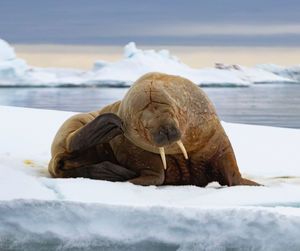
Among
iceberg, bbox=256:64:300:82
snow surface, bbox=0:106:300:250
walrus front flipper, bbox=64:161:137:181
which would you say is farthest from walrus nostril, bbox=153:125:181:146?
iceberg, bbox=256:64:300:82

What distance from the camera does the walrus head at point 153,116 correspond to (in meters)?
3.36

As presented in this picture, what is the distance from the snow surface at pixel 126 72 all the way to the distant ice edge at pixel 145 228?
2468cm

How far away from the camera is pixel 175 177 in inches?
163

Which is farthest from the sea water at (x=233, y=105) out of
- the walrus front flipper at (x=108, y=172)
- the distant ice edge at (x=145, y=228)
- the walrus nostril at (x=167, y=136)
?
the distant ice edge at (x=145, y=228)

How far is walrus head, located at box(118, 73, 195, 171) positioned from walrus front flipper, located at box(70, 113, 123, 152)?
0.25 ft

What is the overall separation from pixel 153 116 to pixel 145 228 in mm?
960

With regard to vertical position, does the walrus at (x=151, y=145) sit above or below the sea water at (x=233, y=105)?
above

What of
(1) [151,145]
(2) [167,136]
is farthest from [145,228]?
(1) [151,145]

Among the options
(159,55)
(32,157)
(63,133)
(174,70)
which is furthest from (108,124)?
(174,70)

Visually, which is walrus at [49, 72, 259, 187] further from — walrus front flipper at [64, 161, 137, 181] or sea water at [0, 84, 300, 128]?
Result: sea water at [0, 84, 300, 128]

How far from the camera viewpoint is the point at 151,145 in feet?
12.3

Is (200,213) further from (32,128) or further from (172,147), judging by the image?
(32,128)

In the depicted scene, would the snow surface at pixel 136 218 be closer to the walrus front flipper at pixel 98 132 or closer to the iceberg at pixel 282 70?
the walrus front flipper at pixel 98 132

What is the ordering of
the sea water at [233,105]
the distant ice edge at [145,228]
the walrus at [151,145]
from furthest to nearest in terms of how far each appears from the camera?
the sea water at [233,105], the walrus at [151,145], the distant ice edge at [145,228]
